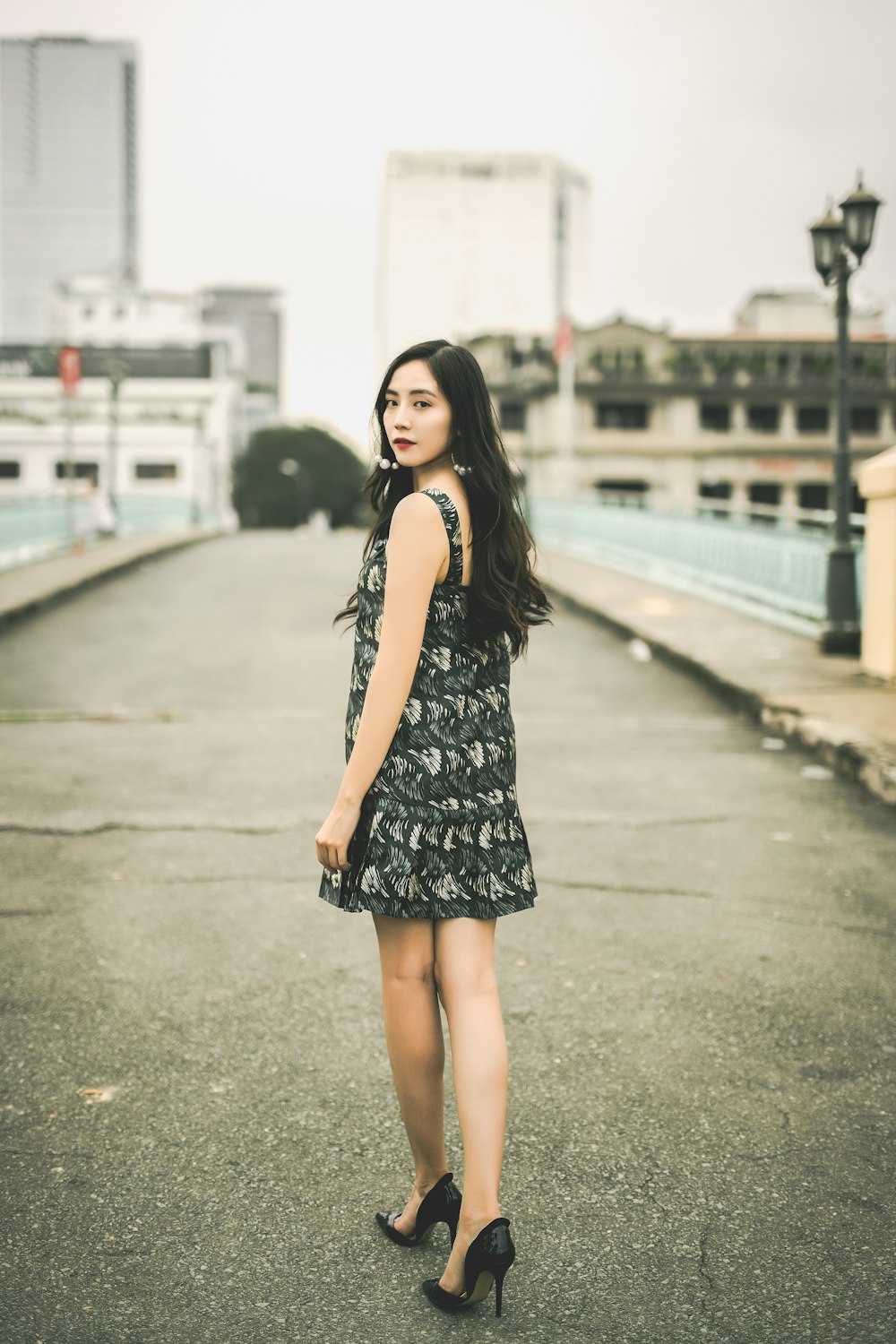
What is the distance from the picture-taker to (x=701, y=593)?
16562 mm

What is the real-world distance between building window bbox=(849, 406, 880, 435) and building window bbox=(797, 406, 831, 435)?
4.77ft

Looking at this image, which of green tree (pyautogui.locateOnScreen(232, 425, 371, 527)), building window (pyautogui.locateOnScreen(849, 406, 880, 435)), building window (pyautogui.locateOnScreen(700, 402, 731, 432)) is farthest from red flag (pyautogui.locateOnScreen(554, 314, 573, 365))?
green tree (pyautogui.locateOnScreen(232, 425, 371, 527))

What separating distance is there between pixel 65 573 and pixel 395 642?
16.9 metres

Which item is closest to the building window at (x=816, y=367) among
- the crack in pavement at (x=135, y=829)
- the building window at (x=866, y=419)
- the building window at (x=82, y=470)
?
the building window at (x=866, y=419)

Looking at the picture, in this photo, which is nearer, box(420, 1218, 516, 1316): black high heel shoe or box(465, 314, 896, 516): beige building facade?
box(420, 1218, 516, 1316): black high heel shoe

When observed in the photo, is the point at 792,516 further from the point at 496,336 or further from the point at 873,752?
the point at 496,336

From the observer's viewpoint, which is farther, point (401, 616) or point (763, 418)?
point (763, 418)

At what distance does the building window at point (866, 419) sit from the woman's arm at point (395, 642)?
227 feet

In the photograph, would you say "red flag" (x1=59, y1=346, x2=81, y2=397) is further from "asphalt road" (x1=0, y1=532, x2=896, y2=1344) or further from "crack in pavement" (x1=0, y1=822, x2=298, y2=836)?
"crack in pavement" (x1=0, y1=822, x2=298, y2=836)

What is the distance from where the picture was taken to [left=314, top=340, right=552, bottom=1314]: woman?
2379 millimetres

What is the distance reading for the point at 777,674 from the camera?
9.72 meters

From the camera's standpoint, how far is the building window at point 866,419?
67125 millimetres

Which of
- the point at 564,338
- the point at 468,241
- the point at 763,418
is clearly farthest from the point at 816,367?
the point at 468,241

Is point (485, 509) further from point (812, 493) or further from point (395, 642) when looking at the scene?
point (812, 493)
